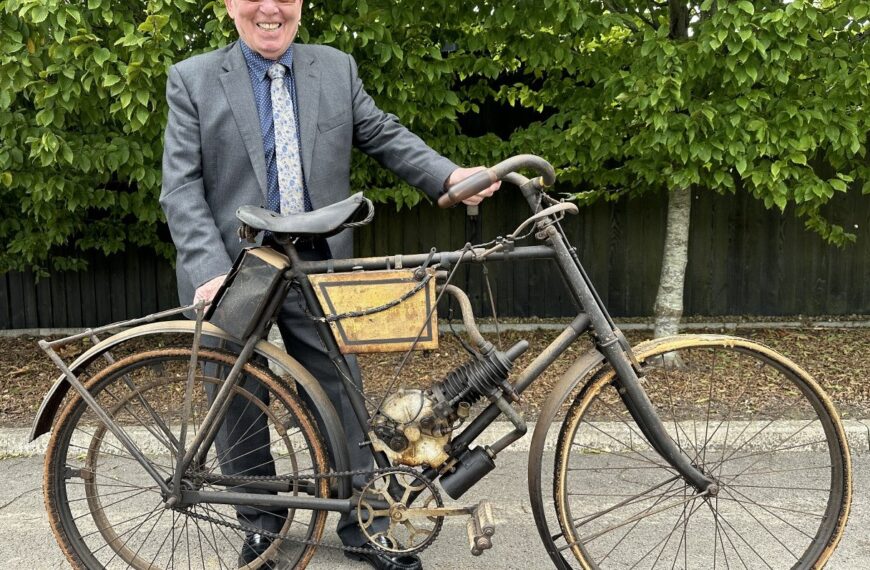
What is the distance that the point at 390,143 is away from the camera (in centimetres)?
290

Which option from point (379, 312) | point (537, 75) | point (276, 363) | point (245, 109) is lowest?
point (276, 363)

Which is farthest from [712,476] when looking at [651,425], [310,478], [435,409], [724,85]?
[724,85]

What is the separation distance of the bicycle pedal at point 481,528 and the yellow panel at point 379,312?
58 cm

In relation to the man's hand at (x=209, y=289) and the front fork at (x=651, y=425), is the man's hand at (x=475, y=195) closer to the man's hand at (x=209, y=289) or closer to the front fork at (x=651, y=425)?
the front fork at (x=651, y=425)

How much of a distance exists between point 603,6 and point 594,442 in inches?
114

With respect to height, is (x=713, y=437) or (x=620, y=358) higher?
(x=620, y=358)

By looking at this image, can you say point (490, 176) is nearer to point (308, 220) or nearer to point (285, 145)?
point (308, 220)

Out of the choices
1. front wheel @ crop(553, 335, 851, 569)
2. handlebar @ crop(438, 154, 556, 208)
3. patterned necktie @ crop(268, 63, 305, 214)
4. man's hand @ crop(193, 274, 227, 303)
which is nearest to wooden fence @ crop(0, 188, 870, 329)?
front wheel @ crop(553, 335, 851, 569)

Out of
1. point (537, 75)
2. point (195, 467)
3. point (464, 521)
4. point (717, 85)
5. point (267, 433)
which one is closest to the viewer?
point (195, 467)

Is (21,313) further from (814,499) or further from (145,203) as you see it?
(814,499)

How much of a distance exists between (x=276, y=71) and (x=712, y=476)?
6.92ft

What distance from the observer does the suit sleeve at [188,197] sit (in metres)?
2.62

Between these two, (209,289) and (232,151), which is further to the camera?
(232,151)

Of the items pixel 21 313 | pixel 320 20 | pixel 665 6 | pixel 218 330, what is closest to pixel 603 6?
pixel 665 6
